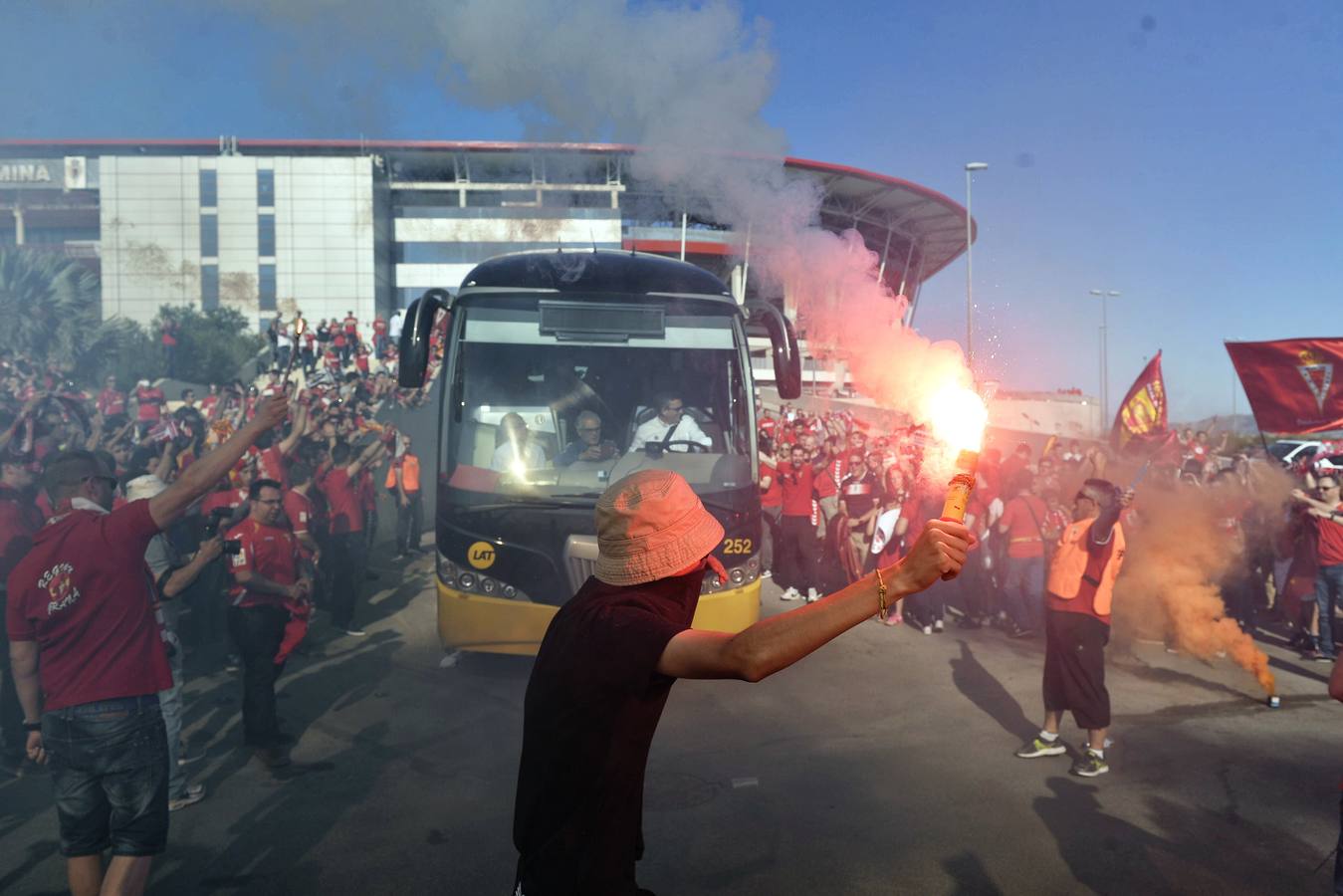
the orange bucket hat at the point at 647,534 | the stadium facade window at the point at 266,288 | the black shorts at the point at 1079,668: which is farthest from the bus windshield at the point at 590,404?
the stadium facade window at the point at 266,288

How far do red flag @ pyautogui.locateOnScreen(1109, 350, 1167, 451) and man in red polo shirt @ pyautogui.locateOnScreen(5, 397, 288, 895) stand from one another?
402 inches

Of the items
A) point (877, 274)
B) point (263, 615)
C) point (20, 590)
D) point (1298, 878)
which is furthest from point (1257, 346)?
point (20, 590)

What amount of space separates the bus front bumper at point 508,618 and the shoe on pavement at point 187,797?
207 centimetres

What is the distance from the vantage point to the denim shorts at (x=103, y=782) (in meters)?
3.33

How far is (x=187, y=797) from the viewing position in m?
5.16

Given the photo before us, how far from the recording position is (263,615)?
5.77 m

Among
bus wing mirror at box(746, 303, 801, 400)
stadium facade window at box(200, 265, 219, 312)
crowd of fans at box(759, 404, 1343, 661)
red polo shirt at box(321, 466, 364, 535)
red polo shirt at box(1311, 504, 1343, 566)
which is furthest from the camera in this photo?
stadium facade window at box(200, 265, 219, 312)

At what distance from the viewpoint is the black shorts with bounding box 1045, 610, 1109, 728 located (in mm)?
5656

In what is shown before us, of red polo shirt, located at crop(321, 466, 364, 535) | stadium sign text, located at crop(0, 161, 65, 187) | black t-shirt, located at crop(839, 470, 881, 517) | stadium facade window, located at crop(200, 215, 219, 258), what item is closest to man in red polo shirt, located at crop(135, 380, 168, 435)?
red polo shirt, located at crop(321, 466, 364, 535)

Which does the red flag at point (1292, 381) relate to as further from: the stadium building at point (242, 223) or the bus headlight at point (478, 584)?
the stadium building at point (242, 223)

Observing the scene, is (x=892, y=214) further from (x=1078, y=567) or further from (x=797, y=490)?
(x=1078, y=567)

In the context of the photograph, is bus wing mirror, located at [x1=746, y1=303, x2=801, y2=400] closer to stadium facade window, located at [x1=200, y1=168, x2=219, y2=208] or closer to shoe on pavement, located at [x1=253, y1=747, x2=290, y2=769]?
shoe on pavement, located at [x1=253, y1=747, x2=290, y2=769]

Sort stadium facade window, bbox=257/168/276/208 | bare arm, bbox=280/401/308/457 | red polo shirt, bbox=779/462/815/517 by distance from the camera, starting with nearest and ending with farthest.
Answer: bare arm, bbox=280/401/308/457 → red polo shirt, bbox=779/462/815/517 → stadium facade window, bbox=257/168/276/208

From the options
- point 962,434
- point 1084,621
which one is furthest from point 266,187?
point 962,434
